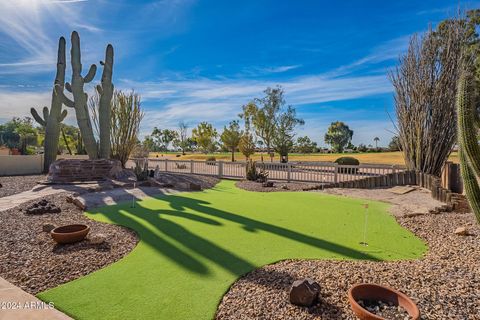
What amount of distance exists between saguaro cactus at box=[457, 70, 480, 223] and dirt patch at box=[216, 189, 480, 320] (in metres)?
0.72

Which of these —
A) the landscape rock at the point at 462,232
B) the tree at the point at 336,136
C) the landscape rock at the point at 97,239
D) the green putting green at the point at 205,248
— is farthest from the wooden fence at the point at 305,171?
the tree at the point at 336,136

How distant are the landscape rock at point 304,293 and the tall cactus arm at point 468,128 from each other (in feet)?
7.21

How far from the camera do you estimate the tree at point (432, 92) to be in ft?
27.1

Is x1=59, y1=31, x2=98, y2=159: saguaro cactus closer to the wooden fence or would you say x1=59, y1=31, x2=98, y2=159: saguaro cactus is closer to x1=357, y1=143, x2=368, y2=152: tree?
the wooden fence

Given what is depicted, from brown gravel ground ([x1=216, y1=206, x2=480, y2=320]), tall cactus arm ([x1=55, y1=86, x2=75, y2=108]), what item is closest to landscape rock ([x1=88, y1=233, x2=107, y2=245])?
brown gravel ground ([x1=216, y1=206, x2=480, y2=320])

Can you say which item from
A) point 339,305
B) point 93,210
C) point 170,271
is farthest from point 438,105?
point 93,210

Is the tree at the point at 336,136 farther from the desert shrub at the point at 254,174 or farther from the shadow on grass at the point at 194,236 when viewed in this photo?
the shadow on grass at the point at 194,236

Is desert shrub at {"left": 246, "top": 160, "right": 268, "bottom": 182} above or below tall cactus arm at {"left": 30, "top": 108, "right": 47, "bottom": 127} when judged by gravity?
below

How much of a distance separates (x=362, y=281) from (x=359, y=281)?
0.10 ft

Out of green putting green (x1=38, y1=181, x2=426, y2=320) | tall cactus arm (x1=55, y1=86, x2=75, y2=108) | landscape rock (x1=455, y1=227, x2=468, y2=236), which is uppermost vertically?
tall cactus arm (x1=55, y1=86, x2=75, y2=108)

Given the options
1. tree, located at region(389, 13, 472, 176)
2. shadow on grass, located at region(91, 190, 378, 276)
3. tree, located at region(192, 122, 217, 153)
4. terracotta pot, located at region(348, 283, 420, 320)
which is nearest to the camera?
terracotta pot, located at region(348, 283, 420, 320)

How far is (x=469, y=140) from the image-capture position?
2.79 metres

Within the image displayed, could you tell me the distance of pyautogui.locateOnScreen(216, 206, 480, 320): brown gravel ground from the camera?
212 centimetres

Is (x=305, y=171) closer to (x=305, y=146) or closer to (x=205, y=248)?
(x=205, y=248)
